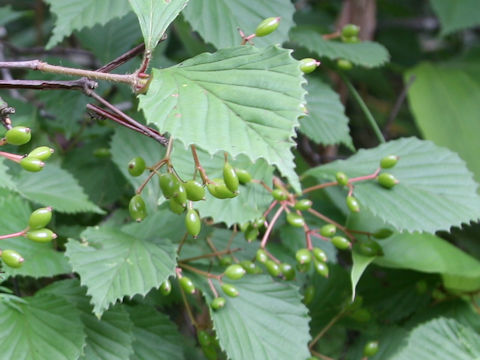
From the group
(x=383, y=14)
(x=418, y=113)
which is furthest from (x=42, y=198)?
(x=383, y=14)

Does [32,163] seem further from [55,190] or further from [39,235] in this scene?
[55,190]

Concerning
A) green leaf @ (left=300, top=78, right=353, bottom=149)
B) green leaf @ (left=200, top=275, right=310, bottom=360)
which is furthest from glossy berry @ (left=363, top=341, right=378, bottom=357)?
green leaf @ (left=300, top=78, right=353, bottom=149)

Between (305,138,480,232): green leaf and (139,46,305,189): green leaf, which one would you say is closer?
(139,46,305,189): green leaf

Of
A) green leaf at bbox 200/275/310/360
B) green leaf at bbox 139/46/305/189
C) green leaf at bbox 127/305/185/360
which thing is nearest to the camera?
green leaf at bbox 139/46/305/189

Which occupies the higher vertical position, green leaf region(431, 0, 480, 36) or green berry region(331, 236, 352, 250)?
green berry region(331, 236, 352, 250)

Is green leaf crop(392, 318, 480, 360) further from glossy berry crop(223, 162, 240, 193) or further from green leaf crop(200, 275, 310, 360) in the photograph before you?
glossy berry crop(223, 162, 240, 193)

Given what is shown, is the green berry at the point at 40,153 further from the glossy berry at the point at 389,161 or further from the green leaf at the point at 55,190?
the glossy berry at the point at 389,161

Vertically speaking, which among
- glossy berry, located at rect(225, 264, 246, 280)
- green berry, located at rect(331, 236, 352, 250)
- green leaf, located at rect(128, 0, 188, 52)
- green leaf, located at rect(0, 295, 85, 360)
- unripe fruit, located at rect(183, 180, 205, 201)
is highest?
green leaf, located at rect(128, 0, 188, 52)
